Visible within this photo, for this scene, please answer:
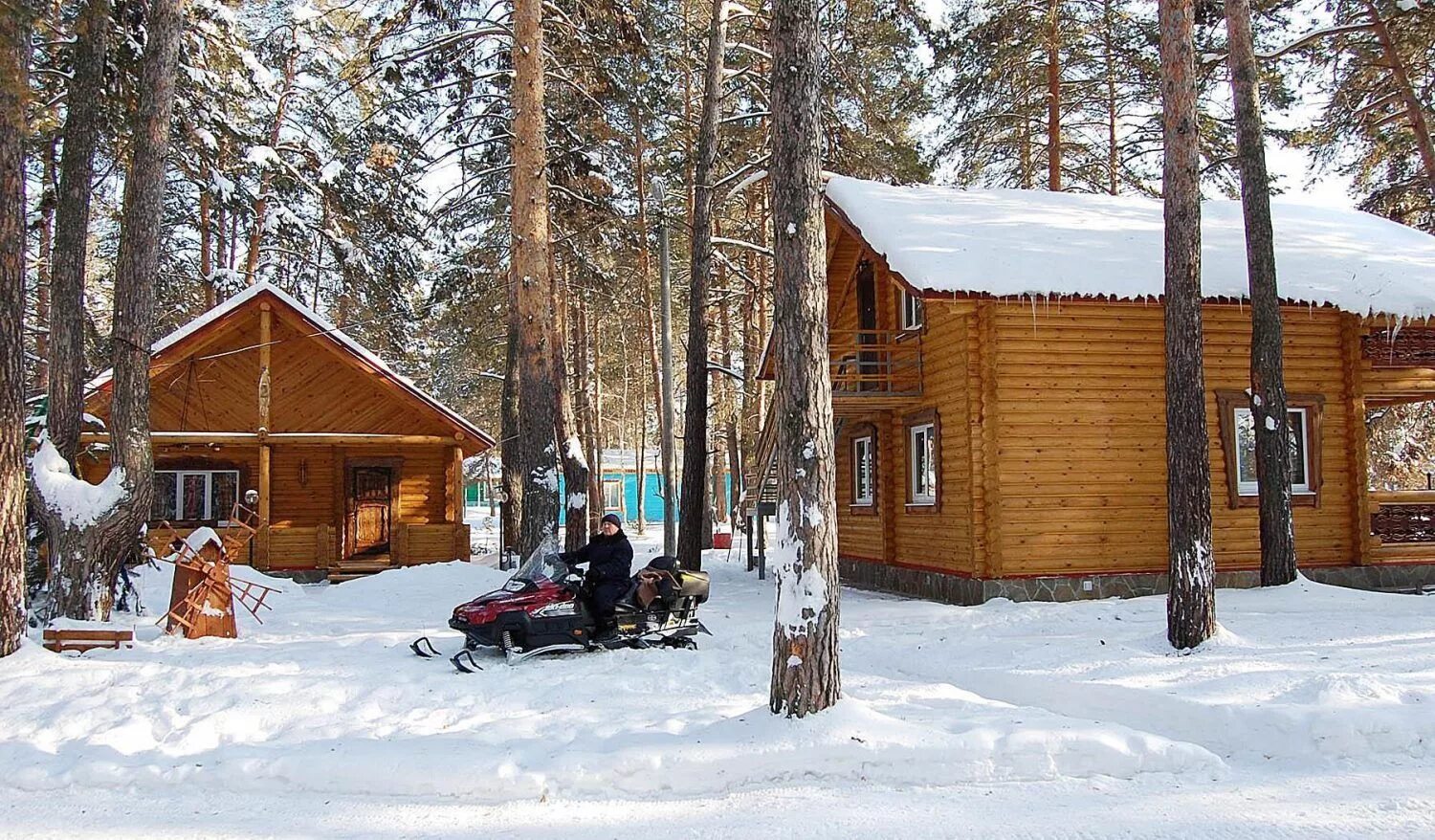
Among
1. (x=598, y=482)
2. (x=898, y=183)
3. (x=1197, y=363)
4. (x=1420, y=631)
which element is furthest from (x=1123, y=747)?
(x=598, y=482)

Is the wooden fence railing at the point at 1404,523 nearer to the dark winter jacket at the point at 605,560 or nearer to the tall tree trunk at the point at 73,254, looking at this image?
the dark winter jacket at the point at 605,560

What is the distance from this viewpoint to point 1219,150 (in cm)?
2014

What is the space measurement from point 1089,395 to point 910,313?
3.43 m

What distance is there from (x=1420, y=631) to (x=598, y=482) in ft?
77.3

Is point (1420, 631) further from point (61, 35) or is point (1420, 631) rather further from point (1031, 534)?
point (61, 35)

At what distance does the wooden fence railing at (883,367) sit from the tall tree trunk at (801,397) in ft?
25.2

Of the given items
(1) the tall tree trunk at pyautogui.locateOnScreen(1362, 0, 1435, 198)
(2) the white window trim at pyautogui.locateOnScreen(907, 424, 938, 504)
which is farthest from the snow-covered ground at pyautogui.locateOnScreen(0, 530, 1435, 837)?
(1) the tall tree trunk at pyautogui.locateOnScreen(1362, 0, 1435, 198)

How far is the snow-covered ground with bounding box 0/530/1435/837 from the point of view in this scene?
17.4 ft

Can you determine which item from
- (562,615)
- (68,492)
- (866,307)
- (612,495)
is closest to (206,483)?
(68,492)

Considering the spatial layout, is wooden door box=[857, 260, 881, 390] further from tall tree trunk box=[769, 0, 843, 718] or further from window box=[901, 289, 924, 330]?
tall tree trunk box=[769, 0, 843, 718]

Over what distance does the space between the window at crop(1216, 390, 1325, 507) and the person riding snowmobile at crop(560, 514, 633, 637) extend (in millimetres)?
9338

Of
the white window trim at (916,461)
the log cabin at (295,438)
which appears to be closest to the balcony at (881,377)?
the white window trim at (916,461)

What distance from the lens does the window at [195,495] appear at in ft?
70.0

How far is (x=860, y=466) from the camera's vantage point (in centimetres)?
1852
